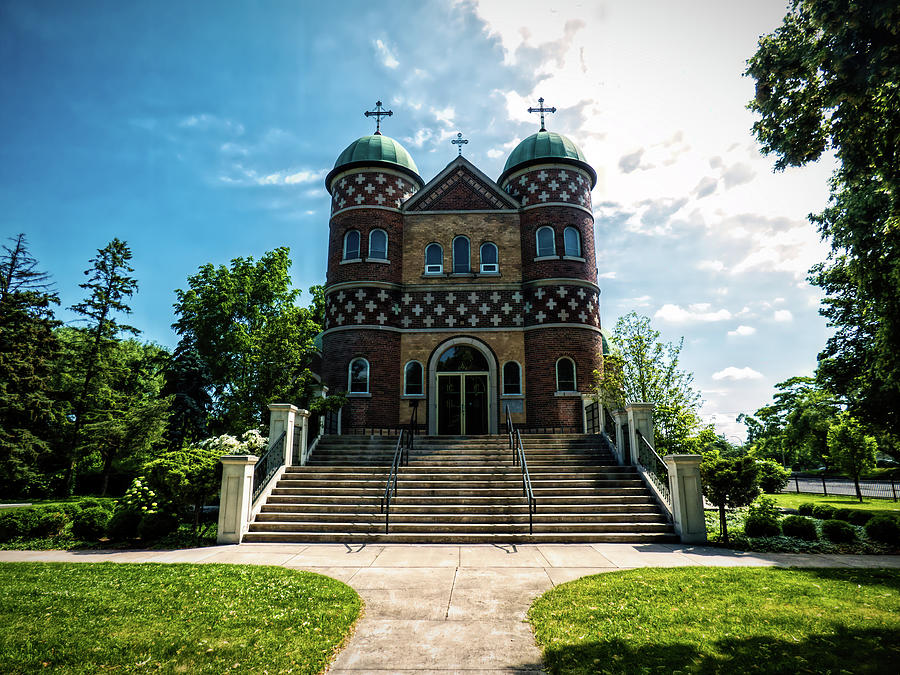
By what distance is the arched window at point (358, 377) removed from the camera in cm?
1933

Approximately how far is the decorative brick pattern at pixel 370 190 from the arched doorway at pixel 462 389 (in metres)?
7.06

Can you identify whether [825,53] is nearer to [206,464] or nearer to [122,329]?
[206,464]

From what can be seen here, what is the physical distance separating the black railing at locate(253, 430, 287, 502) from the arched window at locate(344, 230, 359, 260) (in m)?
9.59

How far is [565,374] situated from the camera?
19.4 meters

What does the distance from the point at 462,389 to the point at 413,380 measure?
203 cm

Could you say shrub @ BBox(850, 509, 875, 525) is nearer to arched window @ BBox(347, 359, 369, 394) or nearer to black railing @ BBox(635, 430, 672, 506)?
black railing @ BBox(635, 430, 672, 506)

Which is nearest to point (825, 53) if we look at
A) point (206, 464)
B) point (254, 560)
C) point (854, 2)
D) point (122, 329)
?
point (854, 2)

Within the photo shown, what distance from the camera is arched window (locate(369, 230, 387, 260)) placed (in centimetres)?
2086

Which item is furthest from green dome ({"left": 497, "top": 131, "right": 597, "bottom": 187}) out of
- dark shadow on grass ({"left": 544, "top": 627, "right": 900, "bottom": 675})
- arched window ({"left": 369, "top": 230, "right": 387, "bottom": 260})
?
dark shadow on grass ({"left": 544, "top": 627, "right": 900, "bottom": 675})

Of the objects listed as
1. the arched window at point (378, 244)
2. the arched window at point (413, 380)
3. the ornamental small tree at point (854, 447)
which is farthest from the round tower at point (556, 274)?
the ornamental small tree at point (854, 447)

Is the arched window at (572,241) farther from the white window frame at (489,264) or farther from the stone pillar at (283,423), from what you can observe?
the stone pillar at (283,423)

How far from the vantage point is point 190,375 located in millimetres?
26844

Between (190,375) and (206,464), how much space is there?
18362 mm

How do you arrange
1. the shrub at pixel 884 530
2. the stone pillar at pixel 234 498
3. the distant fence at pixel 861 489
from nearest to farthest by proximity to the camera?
the shrub at pixel 884 530, the stone pillar at pixel 234 498, the distant fence at pixel 861 489
